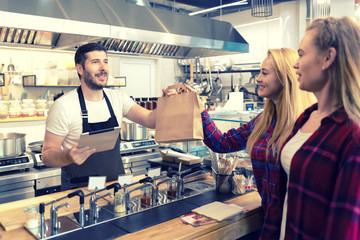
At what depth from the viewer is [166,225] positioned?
1595 mm

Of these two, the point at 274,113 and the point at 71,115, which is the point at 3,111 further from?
the point at 274,113

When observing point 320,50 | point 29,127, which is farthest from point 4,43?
point 29,127

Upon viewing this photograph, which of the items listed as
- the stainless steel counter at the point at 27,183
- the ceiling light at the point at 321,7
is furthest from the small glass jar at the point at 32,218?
the ceiling light at the point at 321,7

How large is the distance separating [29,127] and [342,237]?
15.7ft

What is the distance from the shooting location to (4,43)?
2.40 m

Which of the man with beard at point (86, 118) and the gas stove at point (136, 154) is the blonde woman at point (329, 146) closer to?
the man with beard at point (86, 118)

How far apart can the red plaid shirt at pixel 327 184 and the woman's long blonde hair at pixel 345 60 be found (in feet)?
0.15

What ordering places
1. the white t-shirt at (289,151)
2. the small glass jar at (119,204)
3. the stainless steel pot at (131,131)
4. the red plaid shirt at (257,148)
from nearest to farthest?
the white t-shirt at (289,151) < the red plaid shirt at (257,148) < the small glass jar at (119,204) < the stainless steel pot at (131,131)

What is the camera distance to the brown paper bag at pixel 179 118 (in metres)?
1.80

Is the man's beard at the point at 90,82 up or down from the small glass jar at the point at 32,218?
up

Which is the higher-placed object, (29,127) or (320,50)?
(320,50)

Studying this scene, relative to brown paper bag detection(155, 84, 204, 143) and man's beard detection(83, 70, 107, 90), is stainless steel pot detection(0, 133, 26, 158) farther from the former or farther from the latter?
brown paper bag detection(155, 84, 204, 143)

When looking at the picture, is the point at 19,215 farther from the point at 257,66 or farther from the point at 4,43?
the point at 257,66

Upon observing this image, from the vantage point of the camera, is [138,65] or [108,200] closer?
[108,200]
